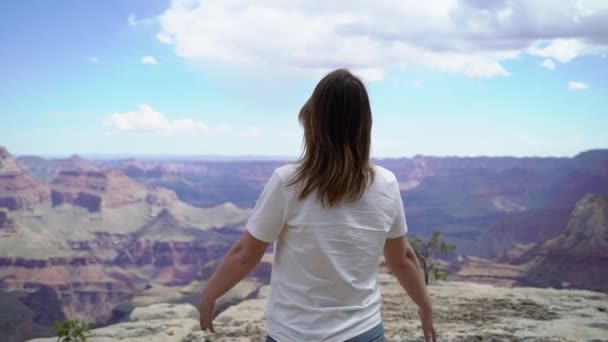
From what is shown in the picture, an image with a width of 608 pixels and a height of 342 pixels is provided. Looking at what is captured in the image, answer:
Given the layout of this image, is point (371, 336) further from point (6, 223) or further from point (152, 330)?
point (6, 223)

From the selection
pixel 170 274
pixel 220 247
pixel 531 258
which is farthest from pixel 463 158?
pixel 531 258

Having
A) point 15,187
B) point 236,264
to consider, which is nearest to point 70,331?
point 236,264

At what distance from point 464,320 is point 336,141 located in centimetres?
769

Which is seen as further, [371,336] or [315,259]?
[371,336]

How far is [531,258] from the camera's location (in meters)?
65.7

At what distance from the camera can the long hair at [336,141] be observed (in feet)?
7.32

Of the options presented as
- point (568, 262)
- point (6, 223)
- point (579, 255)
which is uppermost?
point (579, 255)

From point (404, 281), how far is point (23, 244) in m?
123

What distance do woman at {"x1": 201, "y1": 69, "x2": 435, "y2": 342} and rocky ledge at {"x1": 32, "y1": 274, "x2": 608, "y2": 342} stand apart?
5714mm

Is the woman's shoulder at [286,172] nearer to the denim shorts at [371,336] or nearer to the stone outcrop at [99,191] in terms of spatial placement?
the denim shorts at [371,336]

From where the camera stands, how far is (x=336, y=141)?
230 centimetres

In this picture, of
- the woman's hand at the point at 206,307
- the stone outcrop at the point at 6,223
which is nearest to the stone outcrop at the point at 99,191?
the stone outcrop at the point at 6,223

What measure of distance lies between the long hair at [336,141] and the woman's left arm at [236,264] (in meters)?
0.33

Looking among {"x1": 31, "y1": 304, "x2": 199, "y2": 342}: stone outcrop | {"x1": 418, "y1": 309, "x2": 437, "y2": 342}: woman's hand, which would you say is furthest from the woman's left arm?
{"x1": 31, "y1": 304, "x2": 199, "y2": 342}: stone outcrop
